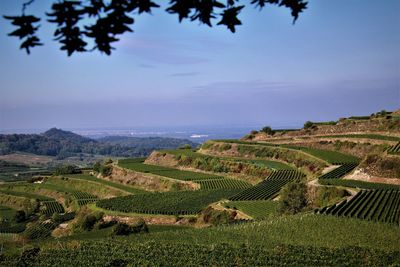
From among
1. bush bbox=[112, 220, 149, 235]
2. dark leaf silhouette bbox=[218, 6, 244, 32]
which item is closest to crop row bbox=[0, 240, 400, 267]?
bush bbox=[112, 220, 149, 235]

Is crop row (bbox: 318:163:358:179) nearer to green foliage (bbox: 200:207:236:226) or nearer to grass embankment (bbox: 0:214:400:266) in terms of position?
green foliage (bbox: 200:207:236:226)

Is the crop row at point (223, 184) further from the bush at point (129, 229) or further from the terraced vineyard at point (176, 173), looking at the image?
the bush at point (129, 229)

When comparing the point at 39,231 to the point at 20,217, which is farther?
the point at 20,217

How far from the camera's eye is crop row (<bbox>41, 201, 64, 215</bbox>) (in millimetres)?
77000

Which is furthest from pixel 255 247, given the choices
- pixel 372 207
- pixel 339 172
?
pixel 339 172

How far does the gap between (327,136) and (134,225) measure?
1937 inches

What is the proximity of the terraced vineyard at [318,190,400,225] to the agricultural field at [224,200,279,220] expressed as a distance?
7.33 m

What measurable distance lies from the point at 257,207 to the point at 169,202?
1426 centimetres

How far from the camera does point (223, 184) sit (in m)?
70.4

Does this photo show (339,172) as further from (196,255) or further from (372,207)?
(196,255)

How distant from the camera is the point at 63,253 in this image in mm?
31438

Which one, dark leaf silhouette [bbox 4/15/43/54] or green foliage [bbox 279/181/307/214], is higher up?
dark leaf silhouette [bbox 4/15/43/54]

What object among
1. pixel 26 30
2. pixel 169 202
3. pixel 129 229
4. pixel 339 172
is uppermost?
pixel 26 30

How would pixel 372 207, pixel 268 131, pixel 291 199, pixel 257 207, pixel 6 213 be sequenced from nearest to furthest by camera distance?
pixel 372 207 < pixel 291 199 < pixel 257 207 < pixel 6 213 < pixel 268 131
